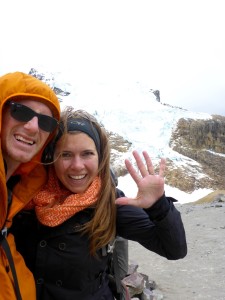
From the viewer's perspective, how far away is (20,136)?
2.25 meters

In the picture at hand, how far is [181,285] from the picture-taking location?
24.1 ft

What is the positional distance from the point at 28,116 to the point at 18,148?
202 millimetres

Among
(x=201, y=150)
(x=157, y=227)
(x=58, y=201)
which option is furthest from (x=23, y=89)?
(x=201, y=150)

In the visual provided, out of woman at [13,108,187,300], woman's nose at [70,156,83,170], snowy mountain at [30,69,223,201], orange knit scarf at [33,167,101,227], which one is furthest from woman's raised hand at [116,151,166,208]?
snowy mountain at [30,69,223,201]

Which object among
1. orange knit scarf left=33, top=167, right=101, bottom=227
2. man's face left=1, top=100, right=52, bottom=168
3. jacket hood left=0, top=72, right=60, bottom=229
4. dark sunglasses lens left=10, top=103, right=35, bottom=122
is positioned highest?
jacket hood left=0, top=72, right=60, bottom=229

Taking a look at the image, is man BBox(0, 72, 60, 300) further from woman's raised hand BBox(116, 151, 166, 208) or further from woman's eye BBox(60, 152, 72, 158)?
woman's raised hand BBox(116, 151, 166, 208)

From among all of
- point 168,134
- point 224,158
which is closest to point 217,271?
point 168,134

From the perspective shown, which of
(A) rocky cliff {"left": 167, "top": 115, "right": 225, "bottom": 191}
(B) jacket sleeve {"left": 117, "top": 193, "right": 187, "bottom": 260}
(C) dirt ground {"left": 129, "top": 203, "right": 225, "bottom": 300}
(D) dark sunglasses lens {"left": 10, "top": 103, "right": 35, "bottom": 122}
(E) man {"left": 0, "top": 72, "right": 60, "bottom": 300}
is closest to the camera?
(E) man {"left": 0, "top": 72, "right": 60, "bottom": 300}

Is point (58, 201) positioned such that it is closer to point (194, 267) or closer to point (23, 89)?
point (23, 89)

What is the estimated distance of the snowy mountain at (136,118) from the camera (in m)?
46.5

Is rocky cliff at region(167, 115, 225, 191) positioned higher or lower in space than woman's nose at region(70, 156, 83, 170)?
lower

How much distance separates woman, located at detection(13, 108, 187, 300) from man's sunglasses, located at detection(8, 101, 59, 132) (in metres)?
0.14

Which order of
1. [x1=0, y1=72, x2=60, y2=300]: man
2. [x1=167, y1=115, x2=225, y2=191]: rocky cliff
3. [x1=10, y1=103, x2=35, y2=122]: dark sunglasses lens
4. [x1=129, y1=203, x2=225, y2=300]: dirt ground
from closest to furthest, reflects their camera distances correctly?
[x1=0, y1=72, x2=60, y2=300]: man < [x1=10, y1=103, x2=35, y2=122]: dark sunglasses lens < [x1=129, y1=203, x2=225, y2=300]: dirt ground < [x1=167, y1=115, x2=225, y2=191]: rocky cliff

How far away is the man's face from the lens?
7.29 feet
